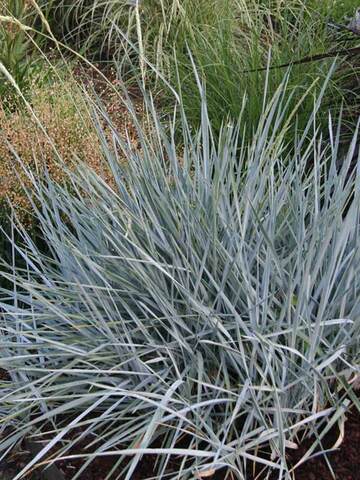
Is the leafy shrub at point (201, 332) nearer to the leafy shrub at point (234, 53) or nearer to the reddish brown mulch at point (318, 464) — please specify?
the reddish brown mulch at point (318, 464)

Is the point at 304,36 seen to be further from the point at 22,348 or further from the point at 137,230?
the point at 22,348

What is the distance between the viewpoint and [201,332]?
6.77 feet

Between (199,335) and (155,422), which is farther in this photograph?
(199,335)

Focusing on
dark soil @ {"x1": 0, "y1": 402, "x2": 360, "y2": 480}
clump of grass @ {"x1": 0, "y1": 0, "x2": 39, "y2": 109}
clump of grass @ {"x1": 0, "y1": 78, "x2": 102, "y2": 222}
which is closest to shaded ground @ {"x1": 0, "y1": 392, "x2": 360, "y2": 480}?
dark soil @ {"x1": 0, "y1": 402, "x2": 360, "y2": 480}

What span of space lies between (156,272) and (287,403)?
0.51 m

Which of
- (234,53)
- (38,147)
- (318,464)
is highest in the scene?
(38,147)

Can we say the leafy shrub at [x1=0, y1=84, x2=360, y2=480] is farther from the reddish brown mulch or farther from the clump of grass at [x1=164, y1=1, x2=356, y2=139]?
the clump of grass at [x1=164, y1=1, x2=356, y2=139]

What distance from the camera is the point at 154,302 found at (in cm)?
225

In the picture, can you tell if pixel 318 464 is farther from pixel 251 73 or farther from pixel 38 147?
pixel 251 73

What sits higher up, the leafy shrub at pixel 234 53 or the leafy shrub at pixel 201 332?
the leafy shrub at pixel 201 332

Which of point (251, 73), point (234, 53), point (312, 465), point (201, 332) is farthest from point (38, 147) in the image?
point (312, 465)

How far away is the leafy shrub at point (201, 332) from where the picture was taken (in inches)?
75.7

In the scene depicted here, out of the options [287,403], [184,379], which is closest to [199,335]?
[184,379]

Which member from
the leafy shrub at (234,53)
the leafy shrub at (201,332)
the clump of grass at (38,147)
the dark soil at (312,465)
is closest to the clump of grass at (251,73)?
the leafy shrub at (234,53)
